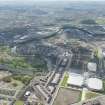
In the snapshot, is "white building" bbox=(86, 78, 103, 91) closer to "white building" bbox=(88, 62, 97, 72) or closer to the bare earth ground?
the bare earth ground

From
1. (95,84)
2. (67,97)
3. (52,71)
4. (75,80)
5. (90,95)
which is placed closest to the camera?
(67,97)

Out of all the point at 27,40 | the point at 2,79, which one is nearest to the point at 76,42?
the point at 27,40

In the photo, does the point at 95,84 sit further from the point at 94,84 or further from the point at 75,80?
the point at 75,80

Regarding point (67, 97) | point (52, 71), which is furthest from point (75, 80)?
point (52, 71)

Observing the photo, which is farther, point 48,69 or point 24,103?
point 48,69

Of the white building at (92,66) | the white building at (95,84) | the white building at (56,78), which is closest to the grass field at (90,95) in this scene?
the white building at (95,84)

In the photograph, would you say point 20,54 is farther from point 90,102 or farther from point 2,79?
point 90,102

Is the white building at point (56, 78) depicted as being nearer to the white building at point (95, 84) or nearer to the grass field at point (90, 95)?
the white building at point (95, 84)
